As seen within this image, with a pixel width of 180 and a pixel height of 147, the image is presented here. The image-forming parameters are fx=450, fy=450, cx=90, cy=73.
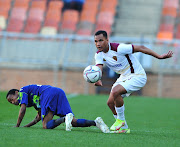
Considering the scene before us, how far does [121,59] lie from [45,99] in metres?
1.46

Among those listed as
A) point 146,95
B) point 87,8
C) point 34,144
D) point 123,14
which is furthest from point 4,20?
point 34,144

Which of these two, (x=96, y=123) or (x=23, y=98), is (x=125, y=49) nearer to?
(x=96, y=123)

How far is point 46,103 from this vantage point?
740 centimetres

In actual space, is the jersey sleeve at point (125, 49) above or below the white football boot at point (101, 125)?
above

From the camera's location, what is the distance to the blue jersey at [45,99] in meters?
7.39

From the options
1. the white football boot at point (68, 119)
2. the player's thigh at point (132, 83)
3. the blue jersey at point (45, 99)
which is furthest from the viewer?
the player's thigh at point (132, 83)

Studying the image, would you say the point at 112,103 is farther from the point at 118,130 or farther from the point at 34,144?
the point at 34,144

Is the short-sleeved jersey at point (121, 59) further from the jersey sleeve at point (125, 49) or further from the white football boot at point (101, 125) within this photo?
the white football boot at point (101, 125)

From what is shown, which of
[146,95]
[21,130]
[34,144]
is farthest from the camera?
[146,95]

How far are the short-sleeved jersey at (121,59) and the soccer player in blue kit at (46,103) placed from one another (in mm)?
971

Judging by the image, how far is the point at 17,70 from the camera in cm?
2034

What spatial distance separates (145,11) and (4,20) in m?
7.77

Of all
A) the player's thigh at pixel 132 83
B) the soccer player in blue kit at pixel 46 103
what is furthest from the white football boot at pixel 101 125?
the player's thigh at pixel 132 83

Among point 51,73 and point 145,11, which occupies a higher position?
point 145,11
